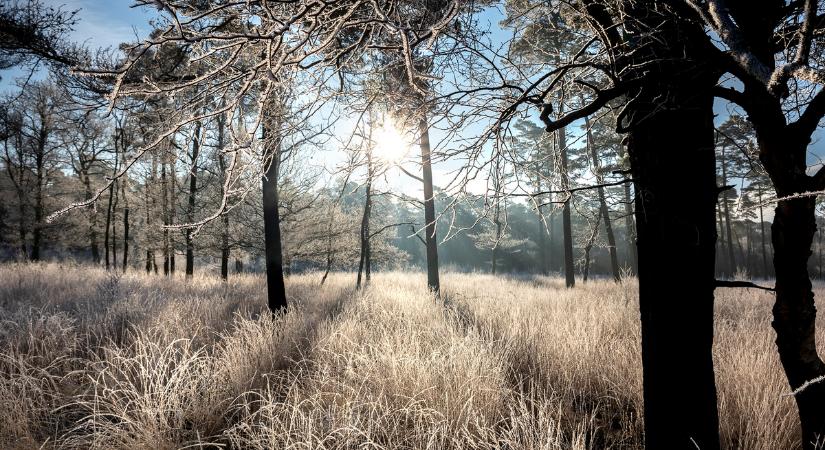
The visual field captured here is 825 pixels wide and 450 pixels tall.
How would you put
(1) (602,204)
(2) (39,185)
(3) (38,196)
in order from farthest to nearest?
(2) (39,185) < (3) (38,196) < (1) (602,204)

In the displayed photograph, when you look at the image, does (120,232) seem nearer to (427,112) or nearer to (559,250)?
(427,112)

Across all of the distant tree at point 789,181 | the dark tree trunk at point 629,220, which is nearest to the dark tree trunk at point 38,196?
the dark tree trunk at point 629,220

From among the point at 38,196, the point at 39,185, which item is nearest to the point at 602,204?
the point at 38,196

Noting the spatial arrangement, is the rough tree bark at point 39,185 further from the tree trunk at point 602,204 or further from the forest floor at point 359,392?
the tree trunk at point 602,204

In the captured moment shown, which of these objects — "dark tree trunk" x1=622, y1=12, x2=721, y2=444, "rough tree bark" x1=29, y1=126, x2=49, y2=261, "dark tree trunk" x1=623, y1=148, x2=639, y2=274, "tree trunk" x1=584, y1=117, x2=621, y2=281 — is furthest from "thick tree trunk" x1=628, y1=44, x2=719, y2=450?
"rough tree bark" x1=29, y1=126, x2=49, y2=261

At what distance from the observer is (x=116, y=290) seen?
7.13 meters

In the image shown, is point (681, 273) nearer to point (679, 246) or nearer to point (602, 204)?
point (679, 246)

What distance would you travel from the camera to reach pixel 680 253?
5.74ft

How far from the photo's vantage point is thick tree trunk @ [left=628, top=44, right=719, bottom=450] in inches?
68.4

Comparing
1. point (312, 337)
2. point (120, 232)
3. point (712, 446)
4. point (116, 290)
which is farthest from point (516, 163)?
point (120, 232)

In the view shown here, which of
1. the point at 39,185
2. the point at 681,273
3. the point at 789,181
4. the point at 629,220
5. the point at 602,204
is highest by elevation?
the point at 39,185

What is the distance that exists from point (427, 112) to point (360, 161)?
61 cm

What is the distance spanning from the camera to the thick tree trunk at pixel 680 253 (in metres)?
1.74

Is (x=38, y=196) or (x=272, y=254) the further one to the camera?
(x=38, y=196)
